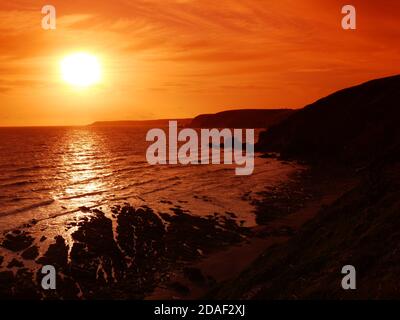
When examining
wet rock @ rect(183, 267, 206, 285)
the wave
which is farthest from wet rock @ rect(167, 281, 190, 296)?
the wave

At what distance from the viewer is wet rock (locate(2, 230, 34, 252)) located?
23.7 metres

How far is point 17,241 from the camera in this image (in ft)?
81.1

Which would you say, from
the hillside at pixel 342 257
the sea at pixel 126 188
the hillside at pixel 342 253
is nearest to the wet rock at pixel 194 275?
the hillside at pixel 342 253

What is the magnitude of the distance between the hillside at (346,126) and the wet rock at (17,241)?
50.8 metres

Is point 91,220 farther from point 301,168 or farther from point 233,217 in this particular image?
point 301,168

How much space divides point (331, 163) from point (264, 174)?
49.4 ft

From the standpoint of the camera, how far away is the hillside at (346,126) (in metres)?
65.6

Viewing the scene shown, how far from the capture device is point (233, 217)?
30812 millimetres

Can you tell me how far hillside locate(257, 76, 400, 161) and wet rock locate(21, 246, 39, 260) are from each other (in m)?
51.5
